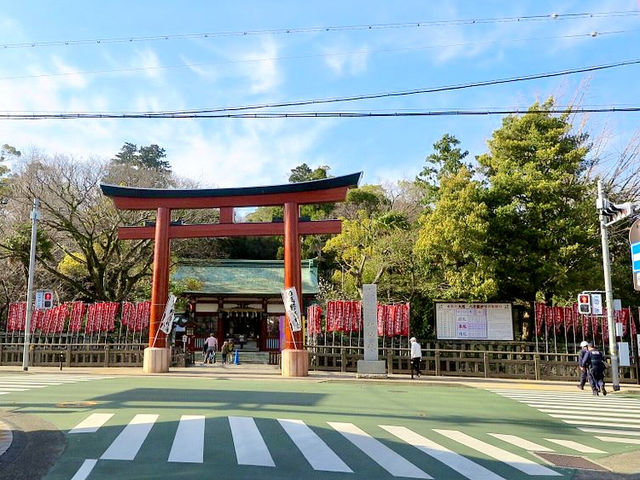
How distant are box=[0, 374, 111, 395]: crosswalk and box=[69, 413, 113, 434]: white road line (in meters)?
5.38

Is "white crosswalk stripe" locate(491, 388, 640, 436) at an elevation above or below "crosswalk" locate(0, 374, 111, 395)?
below

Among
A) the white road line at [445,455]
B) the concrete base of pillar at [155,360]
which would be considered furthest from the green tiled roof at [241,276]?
the white road line at [445,455]

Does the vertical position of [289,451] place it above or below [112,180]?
below

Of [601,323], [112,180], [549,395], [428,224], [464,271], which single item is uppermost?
[112,180]

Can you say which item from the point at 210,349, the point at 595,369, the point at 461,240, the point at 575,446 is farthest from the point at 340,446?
the point at 210,349

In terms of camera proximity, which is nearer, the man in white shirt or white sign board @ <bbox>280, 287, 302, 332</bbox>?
white sign board @ <bbox>280, 287, 302, 332</bbox>

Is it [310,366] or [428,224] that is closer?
[310,366]

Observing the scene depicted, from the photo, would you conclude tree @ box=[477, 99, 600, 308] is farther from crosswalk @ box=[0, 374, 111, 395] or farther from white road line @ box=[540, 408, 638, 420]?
crosswalk @ box=[0, 374, 111, 395]

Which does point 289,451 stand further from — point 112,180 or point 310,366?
point 112,180

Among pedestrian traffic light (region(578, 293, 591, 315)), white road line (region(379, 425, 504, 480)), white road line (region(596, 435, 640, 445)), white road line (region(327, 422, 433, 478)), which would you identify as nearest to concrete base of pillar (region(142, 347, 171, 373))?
white road line (region(327, 422, 433, 478))

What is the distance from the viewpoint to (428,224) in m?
24.3

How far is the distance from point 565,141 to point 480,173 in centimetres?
557

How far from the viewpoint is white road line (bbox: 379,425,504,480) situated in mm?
6844

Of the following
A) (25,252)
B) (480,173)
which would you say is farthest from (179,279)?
(480,173)
